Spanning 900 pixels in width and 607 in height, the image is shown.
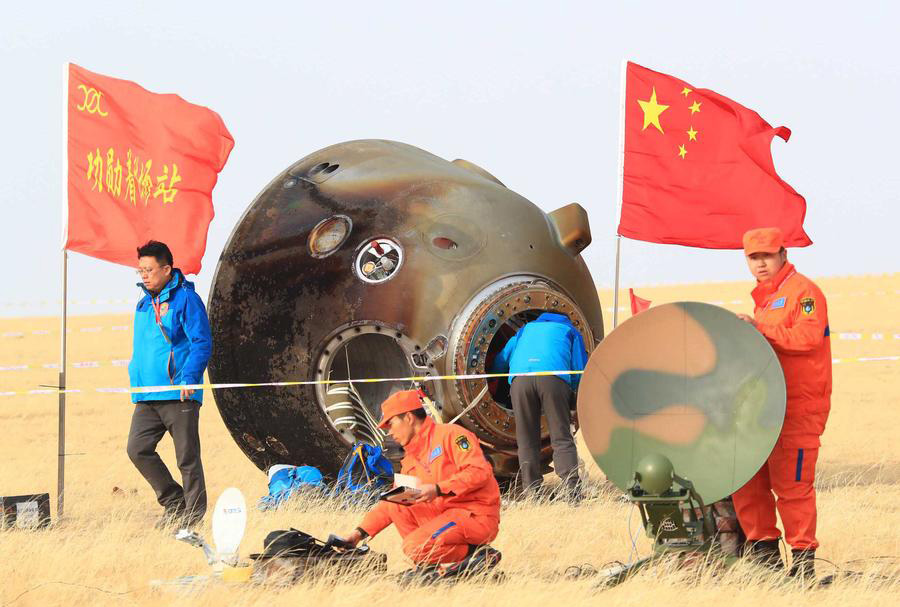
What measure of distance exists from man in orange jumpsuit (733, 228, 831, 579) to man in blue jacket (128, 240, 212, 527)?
13.0 ft

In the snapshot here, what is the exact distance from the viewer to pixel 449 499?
23.5 ft

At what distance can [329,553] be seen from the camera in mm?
7098

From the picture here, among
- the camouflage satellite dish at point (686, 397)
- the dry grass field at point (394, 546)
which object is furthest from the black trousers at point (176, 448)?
the camouflage satellite dish at point (686, 397)

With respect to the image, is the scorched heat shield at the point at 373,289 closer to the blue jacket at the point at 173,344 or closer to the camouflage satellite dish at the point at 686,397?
the blue jacket at the point at 173,344

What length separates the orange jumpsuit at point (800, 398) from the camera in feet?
23.9

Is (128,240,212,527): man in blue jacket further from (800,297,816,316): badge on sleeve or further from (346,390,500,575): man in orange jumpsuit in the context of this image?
(800,297,816,316): badge on sleeve

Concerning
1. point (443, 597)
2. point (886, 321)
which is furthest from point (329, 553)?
point (886, 321)

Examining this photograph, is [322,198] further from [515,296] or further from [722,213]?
[722,213]

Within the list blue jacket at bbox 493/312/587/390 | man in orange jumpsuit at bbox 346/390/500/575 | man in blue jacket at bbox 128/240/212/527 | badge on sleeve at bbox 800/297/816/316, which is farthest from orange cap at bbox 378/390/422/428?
blue jacket at bbox 493/312/587/390

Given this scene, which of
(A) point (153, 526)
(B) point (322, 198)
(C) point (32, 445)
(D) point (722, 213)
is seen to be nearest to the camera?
(A) point (153, 526)

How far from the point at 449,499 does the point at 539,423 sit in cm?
315

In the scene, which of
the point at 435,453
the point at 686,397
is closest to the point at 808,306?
the point at 686,397

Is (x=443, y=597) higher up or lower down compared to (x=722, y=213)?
lower down

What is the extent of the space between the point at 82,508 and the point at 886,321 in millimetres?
31776
